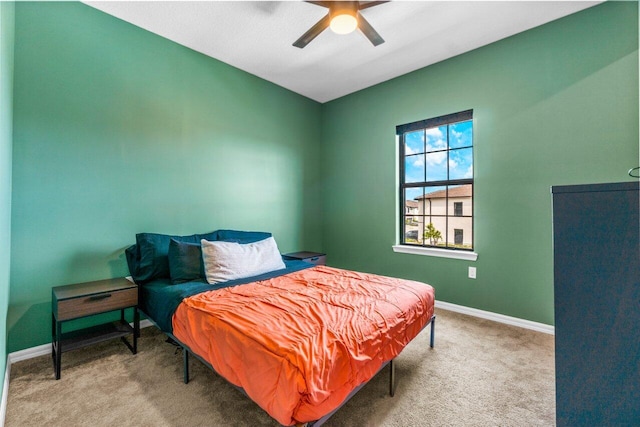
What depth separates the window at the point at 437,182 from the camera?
3.20m

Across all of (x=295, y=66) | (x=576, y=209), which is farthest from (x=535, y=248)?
(x=295, y=66)

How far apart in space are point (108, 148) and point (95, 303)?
1334 mm

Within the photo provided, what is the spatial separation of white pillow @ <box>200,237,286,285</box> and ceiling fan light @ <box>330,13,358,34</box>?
6.60 ft

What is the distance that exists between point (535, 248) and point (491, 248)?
0.37 m

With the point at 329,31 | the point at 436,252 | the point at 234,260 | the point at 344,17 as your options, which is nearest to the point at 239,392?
the point at 234,260

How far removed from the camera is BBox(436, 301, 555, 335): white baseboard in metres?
2.60

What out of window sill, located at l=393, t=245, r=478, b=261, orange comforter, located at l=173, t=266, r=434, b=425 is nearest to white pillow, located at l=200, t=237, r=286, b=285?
orange comforter, located at l=173, t=266, r=434, b=425

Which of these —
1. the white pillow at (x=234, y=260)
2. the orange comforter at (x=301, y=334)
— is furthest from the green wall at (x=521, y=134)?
the white pillow at (x=234, y=260)

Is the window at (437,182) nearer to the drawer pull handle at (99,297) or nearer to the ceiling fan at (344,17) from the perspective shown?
the ceiling fan at (344,17)

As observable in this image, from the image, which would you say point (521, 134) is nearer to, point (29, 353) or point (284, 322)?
point (284, 322)

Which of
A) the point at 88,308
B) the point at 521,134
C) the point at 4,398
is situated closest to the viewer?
the point at 4,398

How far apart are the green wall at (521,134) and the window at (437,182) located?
152 mm

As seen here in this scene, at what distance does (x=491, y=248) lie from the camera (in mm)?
2922

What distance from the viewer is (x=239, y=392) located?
5.65 ft
